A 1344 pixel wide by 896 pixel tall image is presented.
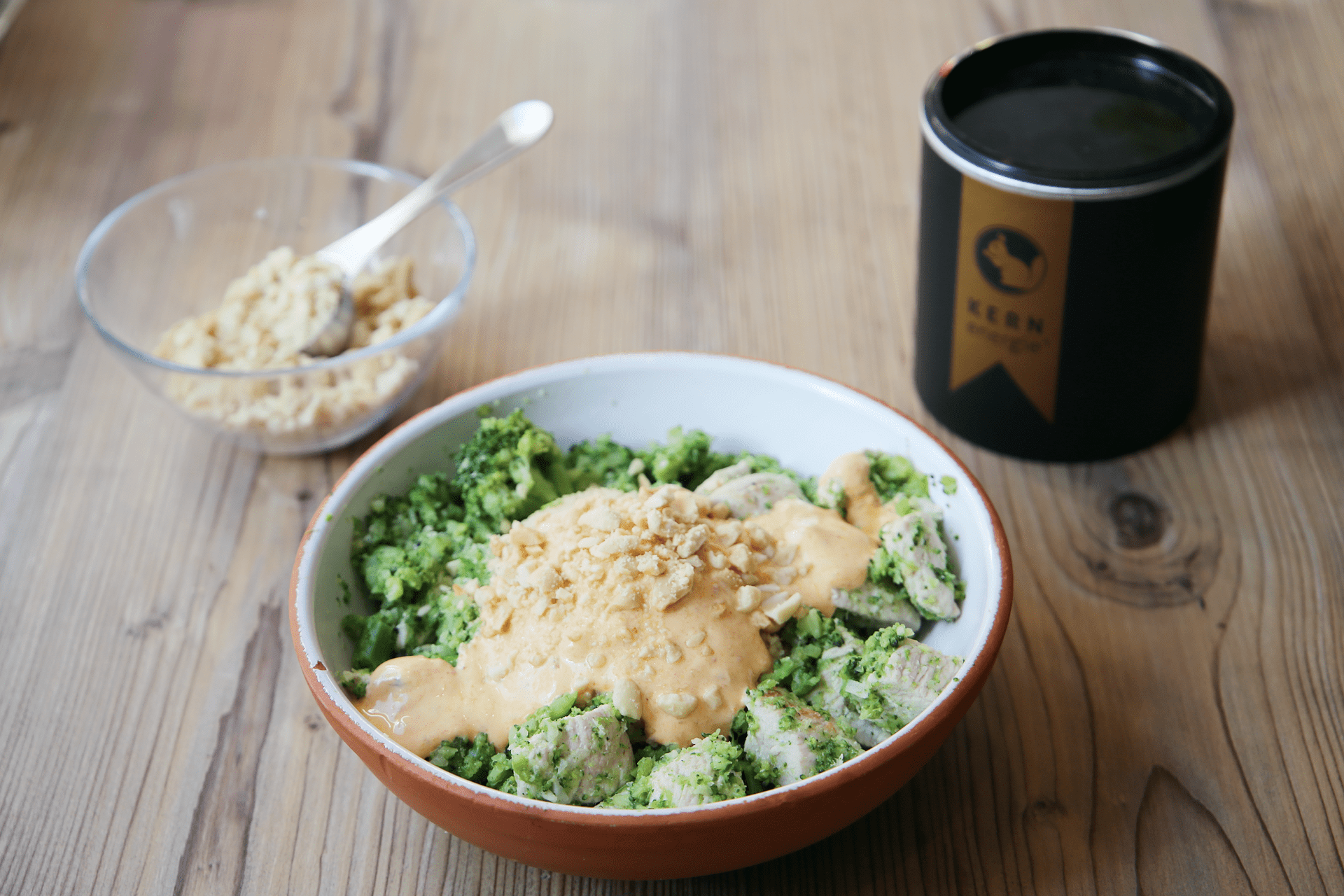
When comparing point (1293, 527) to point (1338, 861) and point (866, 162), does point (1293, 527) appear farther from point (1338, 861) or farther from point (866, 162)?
point (866, 162)

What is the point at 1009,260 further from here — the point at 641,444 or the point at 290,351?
the point at 290,351

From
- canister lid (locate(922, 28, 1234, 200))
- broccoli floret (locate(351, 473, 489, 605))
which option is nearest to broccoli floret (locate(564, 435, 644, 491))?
broccoli floret (locate(351, 473, 489, 605))

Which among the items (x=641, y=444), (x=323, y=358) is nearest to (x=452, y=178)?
(x=323, y=358)

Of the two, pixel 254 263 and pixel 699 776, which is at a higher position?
pixel 699 776

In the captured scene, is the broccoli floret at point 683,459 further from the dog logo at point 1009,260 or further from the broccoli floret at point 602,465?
the dog logo at point 1009,260

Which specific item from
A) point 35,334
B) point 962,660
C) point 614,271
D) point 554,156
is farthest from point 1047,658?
point 35,334

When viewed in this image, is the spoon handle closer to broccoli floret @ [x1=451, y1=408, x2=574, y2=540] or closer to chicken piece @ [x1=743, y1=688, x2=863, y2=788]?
broccoli floret @ [x1=451, y1=408, x2=574, y2=540]

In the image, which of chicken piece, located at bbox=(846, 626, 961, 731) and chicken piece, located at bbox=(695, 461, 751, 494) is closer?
chicken piece, located at bbox=(846, 626, 961, 731)
